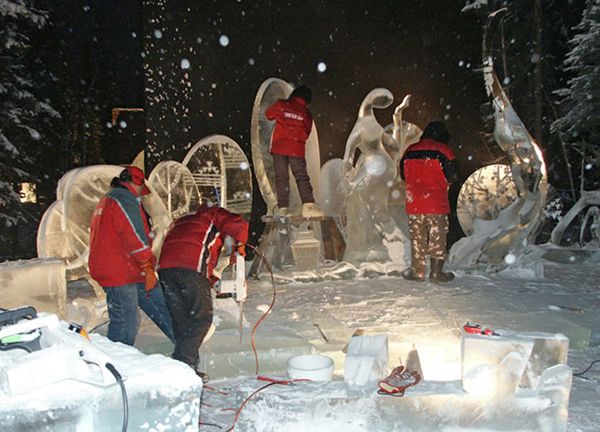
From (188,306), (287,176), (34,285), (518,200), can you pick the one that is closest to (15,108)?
(287,176)

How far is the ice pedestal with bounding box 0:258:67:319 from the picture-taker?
2.98 metres

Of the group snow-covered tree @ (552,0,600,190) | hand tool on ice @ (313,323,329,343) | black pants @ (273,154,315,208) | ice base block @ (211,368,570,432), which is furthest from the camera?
snow-covered tree @ (552,0,600,190)

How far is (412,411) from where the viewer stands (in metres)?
1.97

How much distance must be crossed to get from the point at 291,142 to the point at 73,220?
96.0 inches

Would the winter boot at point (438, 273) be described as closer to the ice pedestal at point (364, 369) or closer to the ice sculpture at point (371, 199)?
the ice sculpture at point (371, 199)

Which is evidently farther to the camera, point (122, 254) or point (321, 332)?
point (321, 332)

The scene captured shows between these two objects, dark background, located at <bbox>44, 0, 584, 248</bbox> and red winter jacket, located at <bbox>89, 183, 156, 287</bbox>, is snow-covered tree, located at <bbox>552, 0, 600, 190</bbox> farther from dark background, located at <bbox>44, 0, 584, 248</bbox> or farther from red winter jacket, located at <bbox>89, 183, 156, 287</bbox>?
red winter jacket, located at <bbox>89, 183, 156, 287</bbox>

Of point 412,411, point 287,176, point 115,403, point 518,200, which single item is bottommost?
point 412,411

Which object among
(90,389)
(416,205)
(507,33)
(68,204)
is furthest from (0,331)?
(507,33)

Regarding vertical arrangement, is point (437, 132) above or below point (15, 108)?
below

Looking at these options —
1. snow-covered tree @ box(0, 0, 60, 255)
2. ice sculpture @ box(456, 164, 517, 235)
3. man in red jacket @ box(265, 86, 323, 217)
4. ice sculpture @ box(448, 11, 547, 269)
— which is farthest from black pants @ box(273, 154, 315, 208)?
snow-covered tree @ box(0, 0, 60, 255)

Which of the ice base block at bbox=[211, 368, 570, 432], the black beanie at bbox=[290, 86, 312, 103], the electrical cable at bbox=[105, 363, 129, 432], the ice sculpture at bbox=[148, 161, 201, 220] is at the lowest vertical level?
the ice base block at bbox=[211, 368, 570, 432]

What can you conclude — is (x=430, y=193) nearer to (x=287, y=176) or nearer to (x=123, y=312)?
(x=287, y=176)

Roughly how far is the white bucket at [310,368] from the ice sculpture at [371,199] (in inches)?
132
